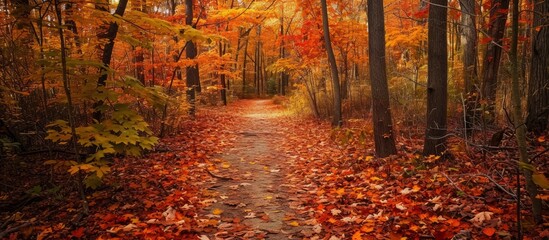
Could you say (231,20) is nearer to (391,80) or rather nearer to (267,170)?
(391,80)

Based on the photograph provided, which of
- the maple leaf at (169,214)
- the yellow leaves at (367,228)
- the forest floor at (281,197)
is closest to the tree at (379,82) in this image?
the forest floor at (281,197)

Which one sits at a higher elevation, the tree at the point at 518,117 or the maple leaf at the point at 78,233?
the tree at the point at 518,117

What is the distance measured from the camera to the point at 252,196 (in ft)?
18.0

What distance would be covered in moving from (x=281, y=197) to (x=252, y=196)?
18.6 inches

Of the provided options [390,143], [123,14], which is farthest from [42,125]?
[390,143]

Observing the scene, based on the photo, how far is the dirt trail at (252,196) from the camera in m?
4.27

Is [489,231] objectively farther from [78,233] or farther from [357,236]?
[78,233]

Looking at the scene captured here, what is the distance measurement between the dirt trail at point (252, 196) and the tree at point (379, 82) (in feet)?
6.92

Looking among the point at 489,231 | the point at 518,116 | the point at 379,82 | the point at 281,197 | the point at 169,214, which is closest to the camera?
the point at 518,116

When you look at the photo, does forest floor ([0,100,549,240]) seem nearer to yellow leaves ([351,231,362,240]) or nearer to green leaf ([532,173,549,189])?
yellow leaves ([351,231,362,240])

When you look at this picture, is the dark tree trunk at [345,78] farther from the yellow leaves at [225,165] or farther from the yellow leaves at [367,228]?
the yellow leaves at [367,228]

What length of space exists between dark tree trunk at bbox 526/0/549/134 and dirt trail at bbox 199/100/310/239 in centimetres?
452

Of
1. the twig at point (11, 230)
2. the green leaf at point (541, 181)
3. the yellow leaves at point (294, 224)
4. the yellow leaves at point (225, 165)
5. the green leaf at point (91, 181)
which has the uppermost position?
the green leaf at point (541, 181)

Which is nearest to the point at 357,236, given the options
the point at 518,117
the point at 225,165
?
the point at 518,117
